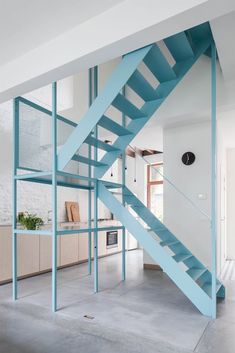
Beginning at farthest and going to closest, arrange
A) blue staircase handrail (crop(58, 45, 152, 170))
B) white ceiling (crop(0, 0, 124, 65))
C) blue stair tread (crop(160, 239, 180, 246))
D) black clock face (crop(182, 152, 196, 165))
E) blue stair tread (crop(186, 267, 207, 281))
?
black clock face (crop(182, 152, 196, 165))
blue stair tread (crop(160, 239, 180, 246))
blue stair tread (crop(186, 267, 207, 281))
blue staircase handrail (crop(58, 45, 152, 170))
white ceiling (crop(0, 0, 124, 65))

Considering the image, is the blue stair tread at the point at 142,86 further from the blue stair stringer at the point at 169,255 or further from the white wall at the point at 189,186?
the white wall at the point at 189,186

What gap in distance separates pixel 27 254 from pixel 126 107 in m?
3.23

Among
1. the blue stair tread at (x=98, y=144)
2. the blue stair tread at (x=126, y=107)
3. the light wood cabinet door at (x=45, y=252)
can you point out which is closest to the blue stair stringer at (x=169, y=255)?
the blue stair tread at (x=98, y=144)

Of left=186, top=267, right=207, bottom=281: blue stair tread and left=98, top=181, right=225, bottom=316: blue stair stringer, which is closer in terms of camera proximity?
left=98, top=181, right=225, bottom=316: blue stair stringer

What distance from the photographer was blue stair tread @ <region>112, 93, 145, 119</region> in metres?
3.27

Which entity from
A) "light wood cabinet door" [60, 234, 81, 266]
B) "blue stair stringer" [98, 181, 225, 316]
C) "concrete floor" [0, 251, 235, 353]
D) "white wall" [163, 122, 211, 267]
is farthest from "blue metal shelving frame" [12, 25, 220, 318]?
"light wood cabinet door" [60, 234, 81, 266]

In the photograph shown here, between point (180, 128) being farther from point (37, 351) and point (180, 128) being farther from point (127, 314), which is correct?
point (37, 351)

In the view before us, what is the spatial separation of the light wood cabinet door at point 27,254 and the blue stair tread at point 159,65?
11.6 feet

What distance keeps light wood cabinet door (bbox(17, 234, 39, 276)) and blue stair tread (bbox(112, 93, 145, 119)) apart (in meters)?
2.91

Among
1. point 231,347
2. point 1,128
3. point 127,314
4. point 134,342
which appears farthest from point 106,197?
point 1,128

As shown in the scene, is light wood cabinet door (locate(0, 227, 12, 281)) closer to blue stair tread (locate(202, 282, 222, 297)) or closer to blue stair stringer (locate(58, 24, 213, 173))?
blue stair stringer (locate(58, 24, 213, 173))

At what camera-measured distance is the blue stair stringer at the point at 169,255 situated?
10.8 ft

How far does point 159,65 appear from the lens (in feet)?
10.9

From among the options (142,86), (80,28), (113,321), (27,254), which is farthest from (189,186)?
(80,28)
